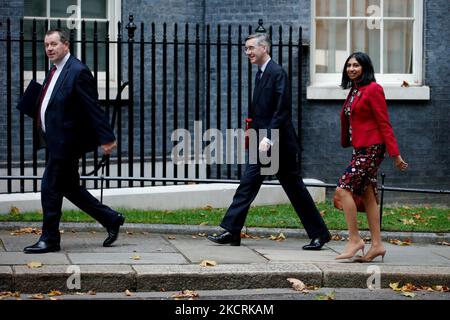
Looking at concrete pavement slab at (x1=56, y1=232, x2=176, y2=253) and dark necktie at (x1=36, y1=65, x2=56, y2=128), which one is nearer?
dark necktie at (x1=36, y1=65, x2=56, y2=128)

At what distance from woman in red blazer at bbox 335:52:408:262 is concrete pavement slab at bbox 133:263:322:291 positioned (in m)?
0.72

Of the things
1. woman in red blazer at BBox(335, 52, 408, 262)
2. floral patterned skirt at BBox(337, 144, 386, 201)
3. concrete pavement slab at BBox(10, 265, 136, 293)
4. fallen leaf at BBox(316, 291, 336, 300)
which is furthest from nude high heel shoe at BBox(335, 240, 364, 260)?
concrete pavement slab at BBox(10, 265, 136, 293)

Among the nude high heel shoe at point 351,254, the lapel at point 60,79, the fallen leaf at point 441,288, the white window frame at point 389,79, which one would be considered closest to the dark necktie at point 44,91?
the lapel at point 60,79

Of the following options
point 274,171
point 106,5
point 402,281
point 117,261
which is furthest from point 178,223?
point 106,5

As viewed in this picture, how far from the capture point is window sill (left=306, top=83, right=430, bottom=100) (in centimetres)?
1318

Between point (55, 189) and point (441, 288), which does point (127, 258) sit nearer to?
point (55, 189)

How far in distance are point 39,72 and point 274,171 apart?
4550 mm

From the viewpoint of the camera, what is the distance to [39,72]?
1282cm

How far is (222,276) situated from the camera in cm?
800

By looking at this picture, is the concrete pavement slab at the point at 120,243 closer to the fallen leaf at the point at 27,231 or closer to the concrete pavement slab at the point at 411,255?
the fallen leaf at the point at 27,231

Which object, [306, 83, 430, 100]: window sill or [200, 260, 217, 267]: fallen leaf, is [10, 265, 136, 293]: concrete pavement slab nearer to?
[200, 260, 217, 267]: fallen leaf

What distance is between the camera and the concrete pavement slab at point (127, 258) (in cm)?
832

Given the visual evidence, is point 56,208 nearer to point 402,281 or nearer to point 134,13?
point 402,281

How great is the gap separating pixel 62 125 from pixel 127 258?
1.24m
